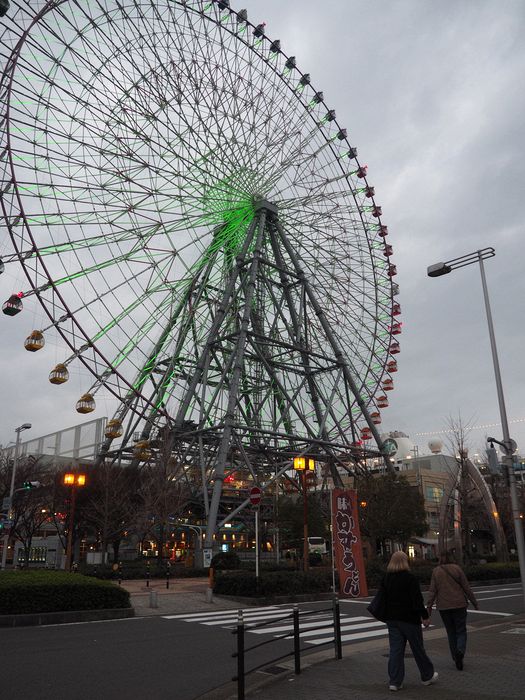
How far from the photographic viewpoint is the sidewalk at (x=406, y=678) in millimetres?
7609

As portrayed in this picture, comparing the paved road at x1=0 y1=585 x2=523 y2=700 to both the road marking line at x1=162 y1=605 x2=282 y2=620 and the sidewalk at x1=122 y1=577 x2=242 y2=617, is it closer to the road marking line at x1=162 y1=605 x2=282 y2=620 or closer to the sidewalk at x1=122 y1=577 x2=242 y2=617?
the road marking line at x1=162 y1=605 x2=282 y2=620

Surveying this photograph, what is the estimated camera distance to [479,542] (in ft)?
253

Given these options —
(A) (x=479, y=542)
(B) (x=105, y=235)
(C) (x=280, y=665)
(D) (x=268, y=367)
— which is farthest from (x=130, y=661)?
(A) (x=479, y=542)

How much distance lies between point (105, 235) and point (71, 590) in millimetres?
17183

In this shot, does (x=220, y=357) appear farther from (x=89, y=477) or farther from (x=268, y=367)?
(x=89, y=477)

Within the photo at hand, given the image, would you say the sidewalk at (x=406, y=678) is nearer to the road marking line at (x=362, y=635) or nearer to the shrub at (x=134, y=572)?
the road marking line at (x=362, y=635)

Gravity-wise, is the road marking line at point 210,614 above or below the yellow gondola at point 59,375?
below

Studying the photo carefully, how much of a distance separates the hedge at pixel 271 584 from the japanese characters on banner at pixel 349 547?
6660mm

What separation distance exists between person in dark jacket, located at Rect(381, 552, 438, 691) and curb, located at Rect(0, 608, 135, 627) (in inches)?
463

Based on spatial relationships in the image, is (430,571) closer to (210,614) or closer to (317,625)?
(210,614)

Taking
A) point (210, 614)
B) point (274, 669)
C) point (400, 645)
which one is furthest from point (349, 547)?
point (400, 645)

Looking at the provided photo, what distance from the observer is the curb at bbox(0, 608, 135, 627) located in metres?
15.8

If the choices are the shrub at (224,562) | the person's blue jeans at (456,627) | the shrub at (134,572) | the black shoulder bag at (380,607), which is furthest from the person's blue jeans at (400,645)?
the shrub at (134,572)

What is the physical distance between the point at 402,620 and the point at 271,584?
1560 centimetres
